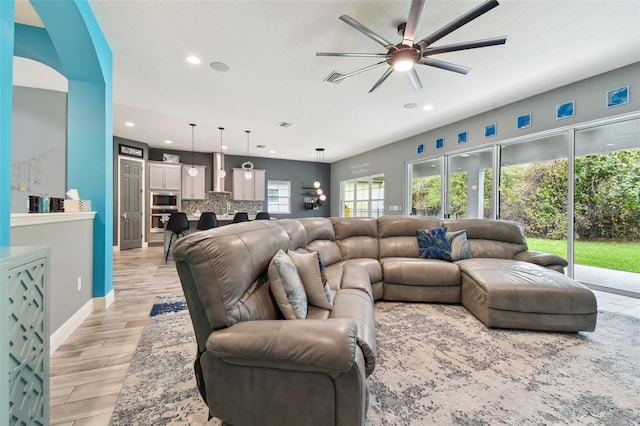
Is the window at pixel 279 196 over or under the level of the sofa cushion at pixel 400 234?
over

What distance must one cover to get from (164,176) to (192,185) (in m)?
0.77

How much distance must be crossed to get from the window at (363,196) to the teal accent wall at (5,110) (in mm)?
7230

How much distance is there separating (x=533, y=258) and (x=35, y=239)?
469 centimetres

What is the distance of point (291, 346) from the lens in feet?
3.57

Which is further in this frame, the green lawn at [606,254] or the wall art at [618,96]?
the green lawn at [606,254]

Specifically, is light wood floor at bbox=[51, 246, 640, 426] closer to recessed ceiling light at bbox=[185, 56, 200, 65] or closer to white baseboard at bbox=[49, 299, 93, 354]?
white baseboard at bbox=[49, 299, 93, 354]

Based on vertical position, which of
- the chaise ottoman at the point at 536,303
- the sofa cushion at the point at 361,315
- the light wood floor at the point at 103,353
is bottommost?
the light wood floor at the point at 103,353

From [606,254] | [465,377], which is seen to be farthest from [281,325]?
[606,254]

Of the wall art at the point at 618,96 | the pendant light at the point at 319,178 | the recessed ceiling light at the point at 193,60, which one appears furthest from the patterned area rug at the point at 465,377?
the pendant light at the point at 319,178

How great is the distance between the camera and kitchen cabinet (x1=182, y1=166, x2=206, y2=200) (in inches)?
312

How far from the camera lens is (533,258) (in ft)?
10.1

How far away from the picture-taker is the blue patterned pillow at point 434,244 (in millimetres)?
3377

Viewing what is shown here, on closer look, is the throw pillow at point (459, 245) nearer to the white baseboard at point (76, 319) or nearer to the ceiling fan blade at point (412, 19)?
the ceiling fan blade at point (412, 19)

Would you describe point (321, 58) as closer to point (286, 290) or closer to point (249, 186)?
point (286, 290)
